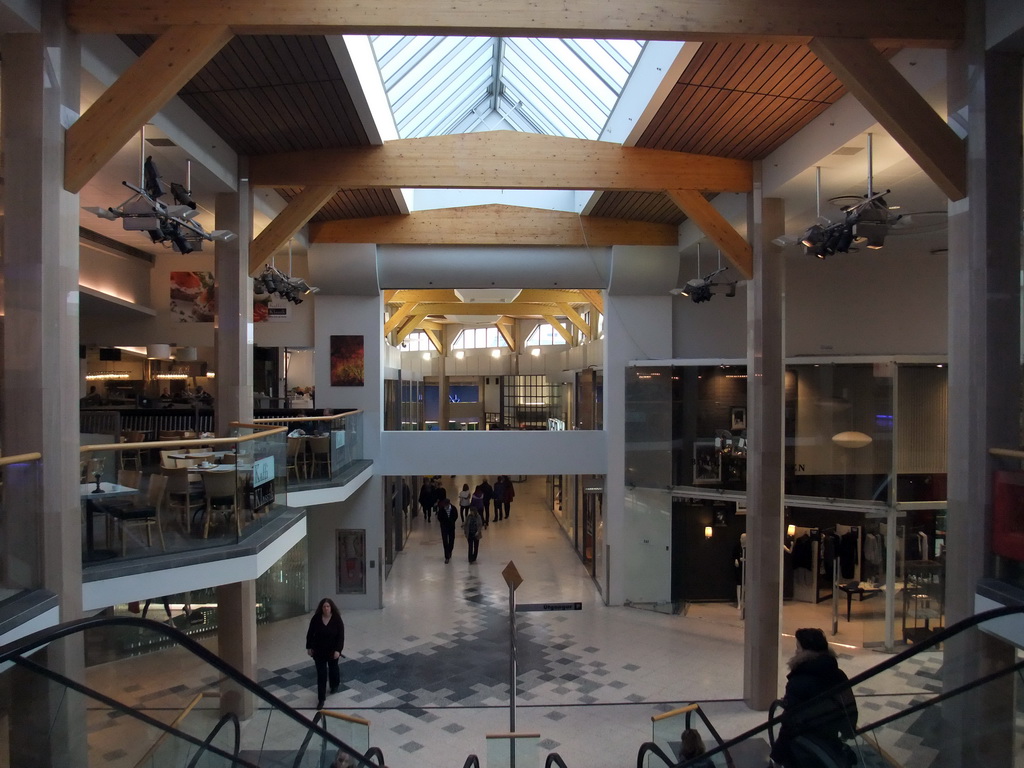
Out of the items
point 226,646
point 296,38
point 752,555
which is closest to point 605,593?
point 752,555

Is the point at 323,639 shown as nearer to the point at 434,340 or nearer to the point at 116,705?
the point at 116,705

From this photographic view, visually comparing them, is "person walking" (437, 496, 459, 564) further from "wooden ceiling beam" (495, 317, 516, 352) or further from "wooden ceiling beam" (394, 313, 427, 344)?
"wooden ceiling beam" (495, 317, 516, 352)

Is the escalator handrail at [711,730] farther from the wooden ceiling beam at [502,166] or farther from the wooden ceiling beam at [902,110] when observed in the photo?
the wooden ceiling beam at [502,166]

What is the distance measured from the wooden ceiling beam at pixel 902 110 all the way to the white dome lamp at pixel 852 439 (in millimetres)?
7120

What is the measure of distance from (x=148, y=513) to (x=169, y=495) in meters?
0.28

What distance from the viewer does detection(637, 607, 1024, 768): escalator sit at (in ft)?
12.8

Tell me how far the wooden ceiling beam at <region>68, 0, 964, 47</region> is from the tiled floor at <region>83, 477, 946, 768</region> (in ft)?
18.9

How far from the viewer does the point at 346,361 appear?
1516 centimetres

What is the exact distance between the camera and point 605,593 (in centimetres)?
1503

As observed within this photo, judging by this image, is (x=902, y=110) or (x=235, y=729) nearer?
(x=235, y=729)

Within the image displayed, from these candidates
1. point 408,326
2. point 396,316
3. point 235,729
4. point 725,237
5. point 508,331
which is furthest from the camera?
point 508,331

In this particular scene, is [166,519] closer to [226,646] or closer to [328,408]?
[226,646]

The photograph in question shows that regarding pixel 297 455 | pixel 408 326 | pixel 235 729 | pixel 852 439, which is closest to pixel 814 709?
pixel 235 729

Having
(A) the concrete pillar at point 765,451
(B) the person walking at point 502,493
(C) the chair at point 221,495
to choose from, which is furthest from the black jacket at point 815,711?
(B) the person walking at point 502,493
